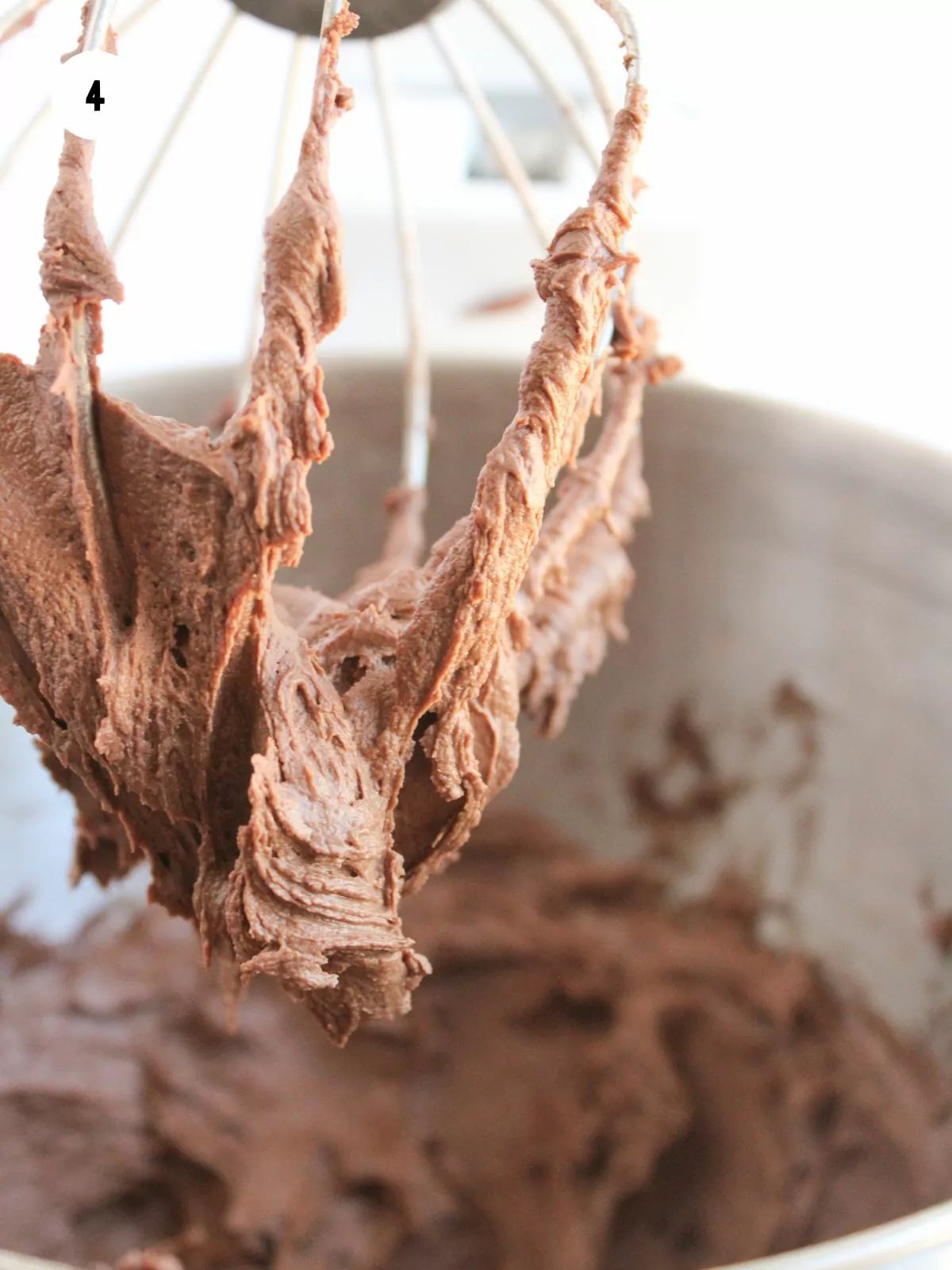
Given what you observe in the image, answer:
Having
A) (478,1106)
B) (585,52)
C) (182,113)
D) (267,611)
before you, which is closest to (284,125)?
(182,113)

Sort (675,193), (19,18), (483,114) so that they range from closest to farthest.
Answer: (19,18)
(483,114)
(675,193)

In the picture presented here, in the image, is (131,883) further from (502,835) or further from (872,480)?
(872,480)

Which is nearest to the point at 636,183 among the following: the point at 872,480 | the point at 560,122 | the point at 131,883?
the point at 872,480

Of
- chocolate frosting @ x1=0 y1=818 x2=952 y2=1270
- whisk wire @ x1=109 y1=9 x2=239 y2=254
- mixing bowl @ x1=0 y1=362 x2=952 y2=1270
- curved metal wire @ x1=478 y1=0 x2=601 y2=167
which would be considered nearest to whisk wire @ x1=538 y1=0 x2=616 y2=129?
curved metal wire @ x1=478 y1=0 x2=601 y2=167

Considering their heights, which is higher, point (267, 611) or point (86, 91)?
point (86, 91)

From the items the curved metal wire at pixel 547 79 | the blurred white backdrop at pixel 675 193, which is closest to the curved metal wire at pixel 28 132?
the curved metal wire at pixel 547 79

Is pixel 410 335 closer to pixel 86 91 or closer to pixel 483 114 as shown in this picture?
pixel 483 114

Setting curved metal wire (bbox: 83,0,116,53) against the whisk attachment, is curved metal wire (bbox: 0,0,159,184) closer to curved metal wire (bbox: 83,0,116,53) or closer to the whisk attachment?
the whisk attachment

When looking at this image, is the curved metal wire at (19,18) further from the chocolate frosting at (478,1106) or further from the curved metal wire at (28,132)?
the chocolate frosting at (478,1106)
